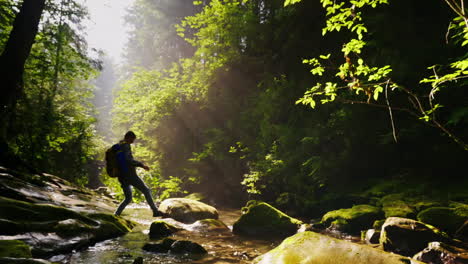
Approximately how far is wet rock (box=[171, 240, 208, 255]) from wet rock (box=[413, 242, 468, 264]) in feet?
13.5

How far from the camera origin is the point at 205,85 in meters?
16.7

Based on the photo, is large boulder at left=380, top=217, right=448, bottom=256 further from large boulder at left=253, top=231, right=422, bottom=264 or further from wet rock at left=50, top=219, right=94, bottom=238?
wet rock at left=50, top=219, right=94, bottom=238

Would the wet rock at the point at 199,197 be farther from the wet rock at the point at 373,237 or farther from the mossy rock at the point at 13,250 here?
the mossy rock at the point at 13,250

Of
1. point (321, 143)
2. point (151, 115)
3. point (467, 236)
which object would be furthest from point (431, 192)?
point (151, 115)

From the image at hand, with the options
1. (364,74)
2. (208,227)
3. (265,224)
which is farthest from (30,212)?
(364,74)

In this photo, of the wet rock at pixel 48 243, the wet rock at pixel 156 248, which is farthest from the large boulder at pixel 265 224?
the wet rock at pixel 48 243

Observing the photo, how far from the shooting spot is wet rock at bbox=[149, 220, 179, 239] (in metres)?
6.10

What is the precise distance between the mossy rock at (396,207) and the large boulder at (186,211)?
5.49 meters

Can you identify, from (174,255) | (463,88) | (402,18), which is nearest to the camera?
(174,255)

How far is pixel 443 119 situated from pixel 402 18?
3596 mm

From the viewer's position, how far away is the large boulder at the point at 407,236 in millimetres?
5363

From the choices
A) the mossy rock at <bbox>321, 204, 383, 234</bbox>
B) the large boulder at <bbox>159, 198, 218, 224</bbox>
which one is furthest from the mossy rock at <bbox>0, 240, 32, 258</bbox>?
the mossy rock at <bbox>321, 204, 383, 234</bbox>

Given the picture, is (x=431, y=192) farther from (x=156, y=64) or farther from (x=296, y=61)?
(x=156, y=64)

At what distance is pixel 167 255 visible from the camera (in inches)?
184
